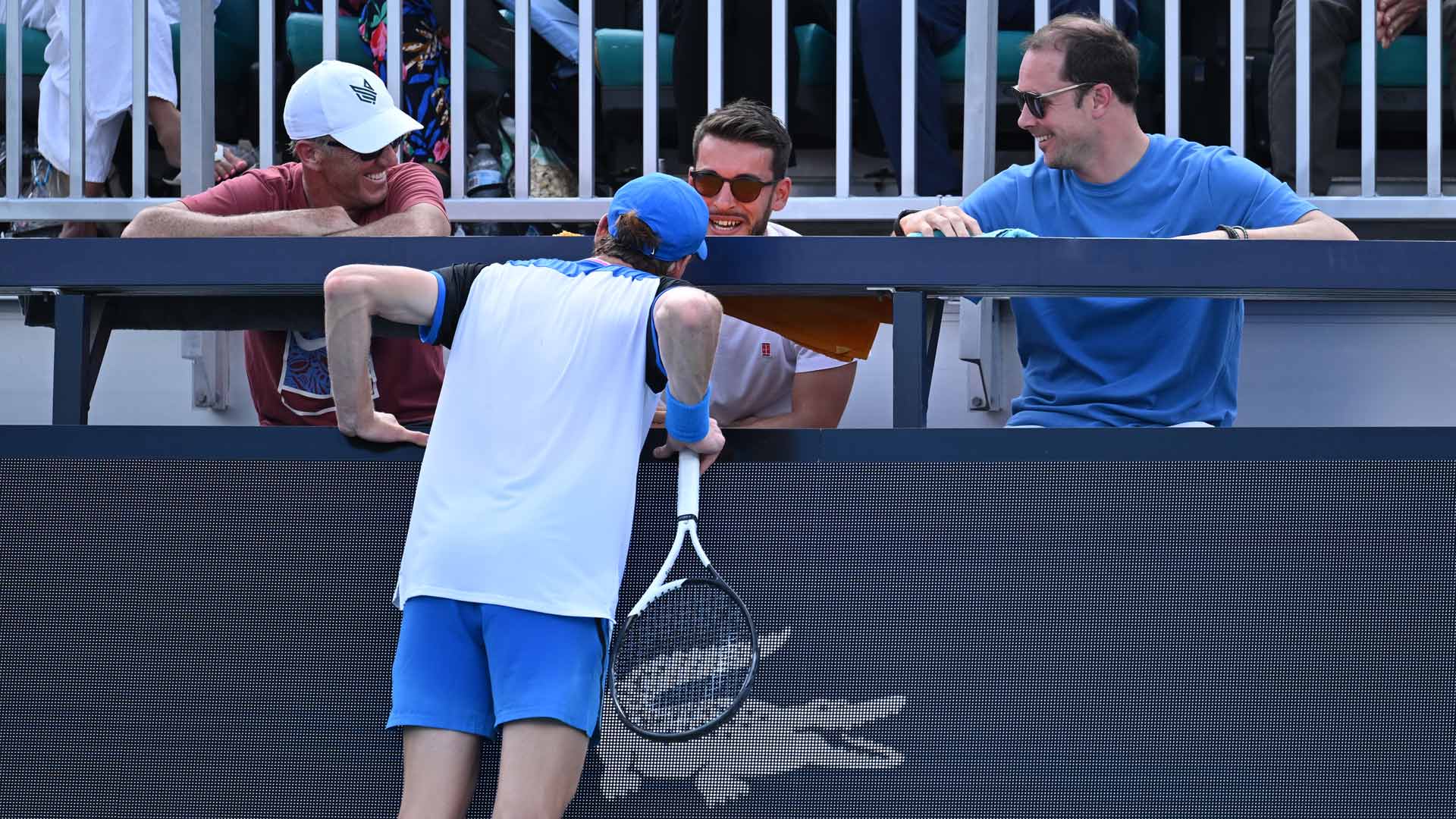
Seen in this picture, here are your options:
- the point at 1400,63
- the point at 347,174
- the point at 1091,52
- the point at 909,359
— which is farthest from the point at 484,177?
the point at 1400,63

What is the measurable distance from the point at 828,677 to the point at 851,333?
0.79m

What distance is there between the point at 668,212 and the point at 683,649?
0.73 meters

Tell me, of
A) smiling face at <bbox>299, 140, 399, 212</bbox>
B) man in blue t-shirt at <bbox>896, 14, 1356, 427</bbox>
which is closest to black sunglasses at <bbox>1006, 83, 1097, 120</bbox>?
man in blue t-shirt at <bbox>896, 14, 1356, 427</bbox>

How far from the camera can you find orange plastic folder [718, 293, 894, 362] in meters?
3.15

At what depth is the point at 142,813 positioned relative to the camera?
9.21ft

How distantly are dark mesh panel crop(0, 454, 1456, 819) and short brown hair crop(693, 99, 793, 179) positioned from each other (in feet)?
3.78

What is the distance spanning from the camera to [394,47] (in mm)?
4312

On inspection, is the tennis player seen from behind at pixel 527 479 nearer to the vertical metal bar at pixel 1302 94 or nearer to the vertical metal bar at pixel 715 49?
the vertical metal bar at pixel 715 49

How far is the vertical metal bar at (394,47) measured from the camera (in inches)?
168

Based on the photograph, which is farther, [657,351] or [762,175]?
[762,175]

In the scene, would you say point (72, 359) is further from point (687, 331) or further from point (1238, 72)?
point (1238, 72)

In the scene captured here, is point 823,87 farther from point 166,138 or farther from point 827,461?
point 827,461

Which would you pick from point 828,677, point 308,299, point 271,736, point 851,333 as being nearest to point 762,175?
point 851,333

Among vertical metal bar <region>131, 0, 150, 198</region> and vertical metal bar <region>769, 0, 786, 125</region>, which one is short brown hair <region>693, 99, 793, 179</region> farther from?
vertical metal bar <region>131, 0, 150, 198</region>
